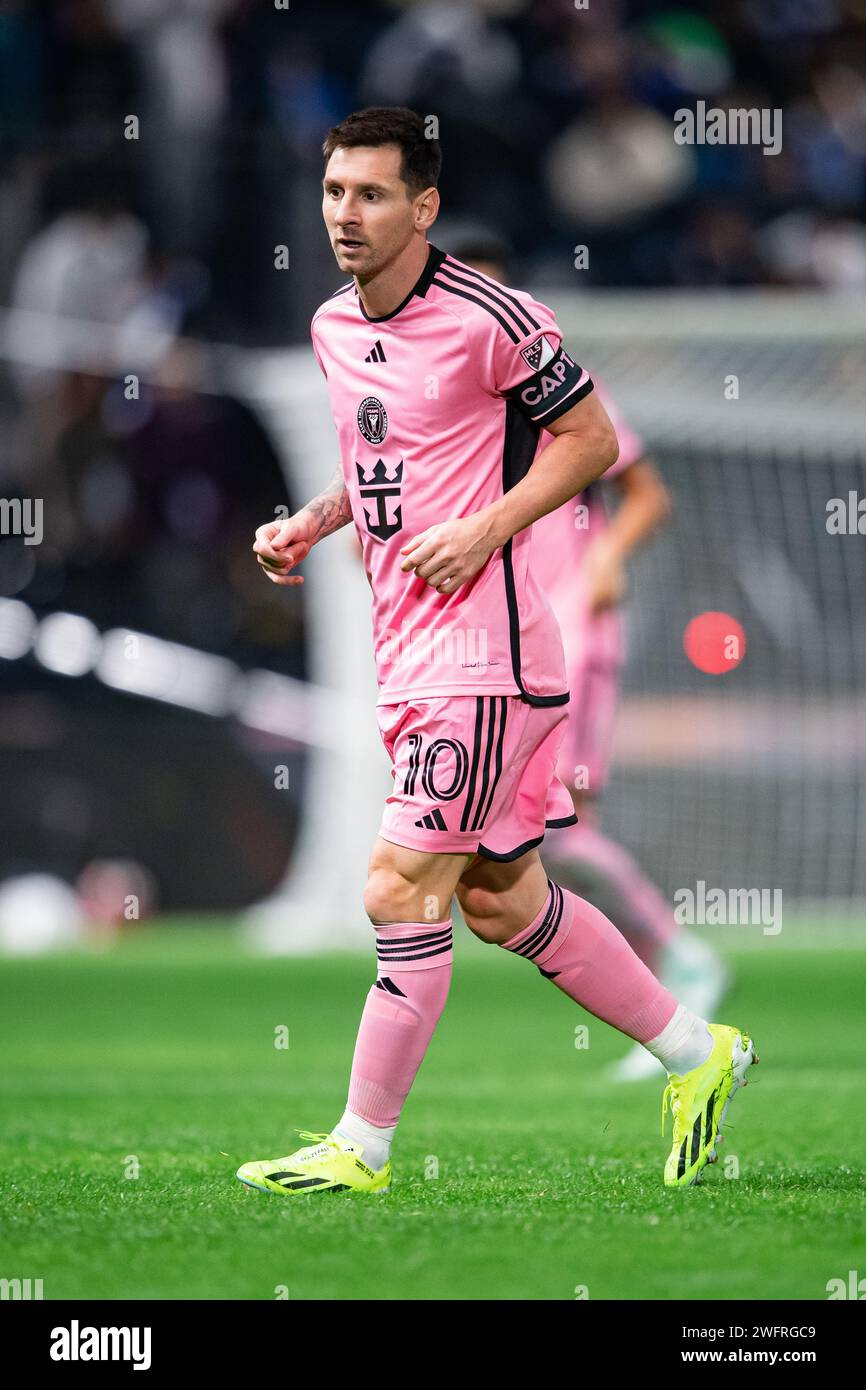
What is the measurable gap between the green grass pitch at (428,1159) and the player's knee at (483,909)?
51 cm

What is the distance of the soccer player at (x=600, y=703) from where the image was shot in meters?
6.81

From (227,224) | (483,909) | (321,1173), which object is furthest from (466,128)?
(321,1173)

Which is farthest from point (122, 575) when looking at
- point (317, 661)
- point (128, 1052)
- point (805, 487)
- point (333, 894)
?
point (128, 1052)

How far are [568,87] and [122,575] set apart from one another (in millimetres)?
6201

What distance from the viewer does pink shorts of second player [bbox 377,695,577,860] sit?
409 cm

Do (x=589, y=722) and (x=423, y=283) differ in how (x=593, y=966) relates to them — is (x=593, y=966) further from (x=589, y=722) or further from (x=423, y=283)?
(x=589, y=722)

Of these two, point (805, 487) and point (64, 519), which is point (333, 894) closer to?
point (64, 519)

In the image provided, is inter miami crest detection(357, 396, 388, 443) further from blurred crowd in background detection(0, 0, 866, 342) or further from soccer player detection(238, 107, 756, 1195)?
blurred crowd in background detection(0, 0, 866, 342)

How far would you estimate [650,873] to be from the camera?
12594 millimetres

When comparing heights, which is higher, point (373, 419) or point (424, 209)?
point (424, 209)

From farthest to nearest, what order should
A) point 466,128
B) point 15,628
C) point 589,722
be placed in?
point 466,128 < point 15,628 < point 589,722

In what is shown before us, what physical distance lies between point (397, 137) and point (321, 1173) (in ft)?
6.85

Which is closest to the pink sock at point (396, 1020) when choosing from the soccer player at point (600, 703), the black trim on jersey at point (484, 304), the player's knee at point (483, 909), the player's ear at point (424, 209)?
the player's knee at point (483, 909)

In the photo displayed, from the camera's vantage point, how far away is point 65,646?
12.3 metres
